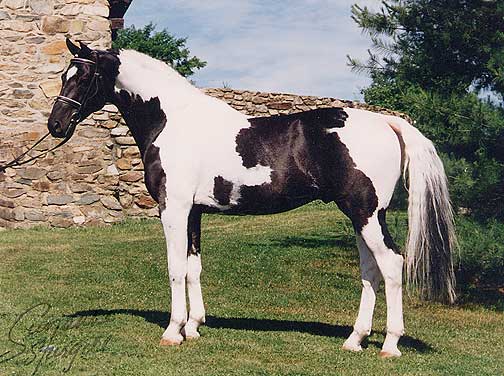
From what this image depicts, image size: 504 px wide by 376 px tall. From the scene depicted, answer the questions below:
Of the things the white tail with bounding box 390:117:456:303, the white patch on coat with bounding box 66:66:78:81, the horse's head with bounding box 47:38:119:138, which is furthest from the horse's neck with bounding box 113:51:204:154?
the white tail with bounding box 390:117:456:303

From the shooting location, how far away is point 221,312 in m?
8.22

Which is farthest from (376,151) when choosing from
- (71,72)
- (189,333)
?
(71,72)

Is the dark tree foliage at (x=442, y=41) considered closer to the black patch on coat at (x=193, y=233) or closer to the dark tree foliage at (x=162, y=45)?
the black patch on coat at (x=193, y=233)

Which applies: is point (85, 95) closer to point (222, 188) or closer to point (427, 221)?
point (222, 188)

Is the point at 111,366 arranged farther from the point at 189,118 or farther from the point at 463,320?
the point at 463,320

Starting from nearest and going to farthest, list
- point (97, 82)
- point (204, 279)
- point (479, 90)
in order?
point (97, 82) < point (479, 90) < point (204, 279)

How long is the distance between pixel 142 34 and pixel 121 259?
3191cm

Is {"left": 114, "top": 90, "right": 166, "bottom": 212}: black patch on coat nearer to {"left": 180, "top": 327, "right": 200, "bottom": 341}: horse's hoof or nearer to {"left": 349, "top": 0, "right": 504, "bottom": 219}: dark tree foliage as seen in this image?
{"left": 180, "top": 327, "right": 200, "bottom": 341}: horse's hoof

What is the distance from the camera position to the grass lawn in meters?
6.04

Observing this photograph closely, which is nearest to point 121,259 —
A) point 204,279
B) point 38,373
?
→ point 204,279

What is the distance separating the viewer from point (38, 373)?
5.63m

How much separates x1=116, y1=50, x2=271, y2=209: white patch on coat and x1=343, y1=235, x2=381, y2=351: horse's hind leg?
0.99m

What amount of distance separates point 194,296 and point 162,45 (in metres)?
35.0

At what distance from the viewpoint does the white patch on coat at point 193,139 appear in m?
6.44
